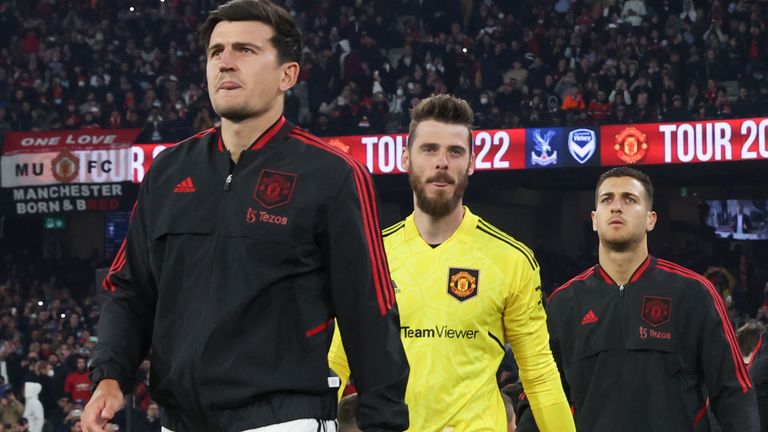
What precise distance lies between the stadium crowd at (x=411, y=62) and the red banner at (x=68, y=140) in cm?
45

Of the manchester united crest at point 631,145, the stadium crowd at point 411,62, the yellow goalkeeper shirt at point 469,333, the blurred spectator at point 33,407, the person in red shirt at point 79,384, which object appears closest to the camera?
the yellow goalkeeper shirt at point 469,333

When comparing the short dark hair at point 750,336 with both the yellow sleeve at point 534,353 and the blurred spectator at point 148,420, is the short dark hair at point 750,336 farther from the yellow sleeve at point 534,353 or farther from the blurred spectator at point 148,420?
the blurred spectator at point 148,420

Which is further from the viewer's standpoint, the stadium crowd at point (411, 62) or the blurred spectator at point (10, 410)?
the stadium crowd at point (411, 62)

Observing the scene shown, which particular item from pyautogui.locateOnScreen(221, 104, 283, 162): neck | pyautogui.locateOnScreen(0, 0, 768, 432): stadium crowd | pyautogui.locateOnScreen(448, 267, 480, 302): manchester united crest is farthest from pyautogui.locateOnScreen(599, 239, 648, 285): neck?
pyautogui.locateOnScreen(0, 0, 768, 432): stadium crowd

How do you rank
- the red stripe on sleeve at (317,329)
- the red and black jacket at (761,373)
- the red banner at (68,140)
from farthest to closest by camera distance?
the red banner at (68,140)
the red and black jacket at (761,373)
the red stripe on sleeve at (317,329)

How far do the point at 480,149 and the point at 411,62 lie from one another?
3.92 metres

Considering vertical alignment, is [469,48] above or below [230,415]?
above

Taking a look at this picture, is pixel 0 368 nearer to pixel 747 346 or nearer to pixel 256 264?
pixel 747 346

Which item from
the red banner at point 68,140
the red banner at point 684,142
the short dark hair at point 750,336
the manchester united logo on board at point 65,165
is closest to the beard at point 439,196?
the short dark hair at point 750,336

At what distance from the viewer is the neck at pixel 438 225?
6.09 meters

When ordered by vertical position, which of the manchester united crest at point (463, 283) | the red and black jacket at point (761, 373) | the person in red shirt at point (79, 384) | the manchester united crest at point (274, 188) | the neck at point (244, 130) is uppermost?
the neck at point (244, 130)

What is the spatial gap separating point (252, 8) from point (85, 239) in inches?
1157

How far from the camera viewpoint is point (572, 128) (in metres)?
25.0

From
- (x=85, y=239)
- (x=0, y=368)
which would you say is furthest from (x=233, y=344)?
(x=85, y=239)
